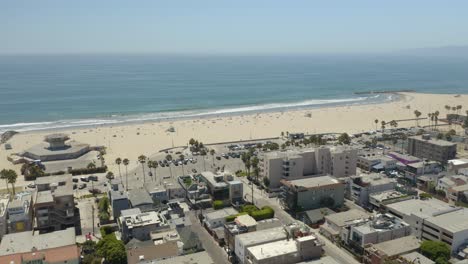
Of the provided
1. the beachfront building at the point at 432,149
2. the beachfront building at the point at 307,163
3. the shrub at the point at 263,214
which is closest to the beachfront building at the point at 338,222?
the shrub at the point at 263,214

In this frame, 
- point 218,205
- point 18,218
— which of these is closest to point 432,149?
point 218,205

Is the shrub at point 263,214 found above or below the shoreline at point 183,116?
below

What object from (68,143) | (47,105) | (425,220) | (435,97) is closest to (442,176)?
(425,220)

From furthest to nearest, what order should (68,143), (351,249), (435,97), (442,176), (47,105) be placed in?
(435,97)
(47,105)
(68,143)
(442,176)
(351,249)

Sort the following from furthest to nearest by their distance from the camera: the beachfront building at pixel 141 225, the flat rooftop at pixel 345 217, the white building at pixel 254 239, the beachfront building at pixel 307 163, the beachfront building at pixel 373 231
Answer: the beachfront building at pixel 307 163, the flat rooftop at pixel 345 217, the beachfront building at pixel 141 225, the beachfront building at pixel 373 231, the white building at pixel 254 239

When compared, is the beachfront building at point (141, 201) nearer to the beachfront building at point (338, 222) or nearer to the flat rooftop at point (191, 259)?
the flat rooftop at point (191, 259)

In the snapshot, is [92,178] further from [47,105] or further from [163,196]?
[47,105]

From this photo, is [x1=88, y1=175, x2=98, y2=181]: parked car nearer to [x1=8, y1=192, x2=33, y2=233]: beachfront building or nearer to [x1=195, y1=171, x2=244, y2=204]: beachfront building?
[x1=8, y1=192, x2=33, y2=233]: beachfront building
